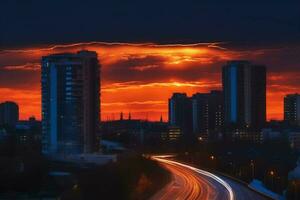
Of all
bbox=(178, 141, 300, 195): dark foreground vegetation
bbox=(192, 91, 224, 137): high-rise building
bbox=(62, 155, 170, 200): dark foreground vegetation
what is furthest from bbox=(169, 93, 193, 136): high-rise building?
bbox=(62, 155, 170, 200): dark foreground vegetation

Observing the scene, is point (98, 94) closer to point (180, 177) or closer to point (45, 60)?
point (45, 60)

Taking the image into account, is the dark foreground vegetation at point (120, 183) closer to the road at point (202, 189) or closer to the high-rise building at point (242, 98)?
the road at point (202, 189)

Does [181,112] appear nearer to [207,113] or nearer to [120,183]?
[207,113]

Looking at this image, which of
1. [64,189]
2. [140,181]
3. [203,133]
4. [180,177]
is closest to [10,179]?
[64,189]

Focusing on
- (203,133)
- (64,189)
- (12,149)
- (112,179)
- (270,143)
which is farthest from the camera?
(203,133)

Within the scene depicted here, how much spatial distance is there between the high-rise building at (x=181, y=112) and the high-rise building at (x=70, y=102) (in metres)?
23.3

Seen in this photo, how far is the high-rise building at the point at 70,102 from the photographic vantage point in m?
48.0

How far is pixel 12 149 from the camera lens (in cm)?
3662

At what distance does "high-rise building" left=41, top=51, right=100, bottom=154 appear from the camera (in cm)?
4797

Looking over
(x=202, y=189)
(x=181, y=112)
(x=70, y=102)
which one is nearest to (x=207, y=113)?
(x=181, y=112)

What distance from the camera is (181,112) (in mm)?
76625

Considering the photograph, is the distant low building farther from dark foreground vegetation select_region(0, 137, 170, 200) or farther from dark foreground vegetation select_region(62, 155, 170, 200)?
dark foreground vegetation select_region(0, 137, 170, 200)

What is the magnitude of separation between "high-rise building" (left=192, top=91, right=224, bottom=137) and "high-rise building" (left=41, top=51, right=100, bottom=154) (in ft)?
73.2

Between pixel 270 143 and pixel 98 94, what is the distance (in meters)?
15.8
